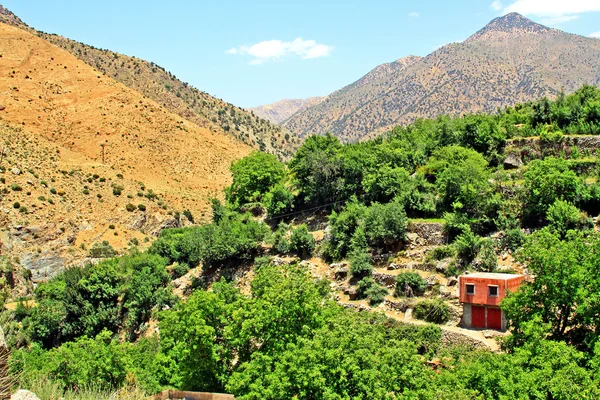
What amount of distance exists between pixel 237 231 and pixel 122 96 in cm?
5639

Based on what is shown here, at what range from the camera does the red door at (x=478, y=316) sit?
2742cm

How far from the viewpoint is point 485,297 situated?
87.8ft

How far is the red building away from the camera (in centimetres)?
2661

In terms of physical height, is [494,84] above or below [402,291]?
above

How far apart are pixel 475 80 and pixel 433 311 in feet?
416

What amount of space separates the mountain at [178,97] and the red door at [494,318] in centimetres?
7782

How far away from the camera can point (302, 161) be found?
147 ft

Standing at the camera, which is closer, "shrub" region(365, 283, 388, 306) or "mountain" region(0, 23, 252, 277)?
"shrub" region(365, 283, 388, 306)

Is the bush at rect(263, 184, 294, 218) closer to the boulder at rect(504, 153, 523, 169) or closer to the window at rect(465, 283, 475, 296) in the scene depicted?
the boulder at rect(504, 153, 523, 169)

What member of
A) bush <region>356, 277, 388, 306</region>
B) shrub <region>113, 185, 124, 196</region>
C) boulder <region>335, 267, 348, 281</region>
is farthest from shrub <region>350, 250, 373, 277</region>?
shrub <region>113, 185, 124, 196</region>

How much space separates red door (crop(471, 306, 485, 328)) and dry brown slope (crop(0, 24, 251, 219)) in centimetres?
5040

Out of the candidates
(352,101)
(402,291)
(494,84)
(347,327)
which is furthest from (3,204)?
(352,101)

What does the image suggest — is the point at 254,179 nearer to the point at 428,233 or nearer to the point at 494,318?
the point at 428,233

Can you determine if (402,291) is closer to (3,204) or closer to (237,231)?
(237,231)
